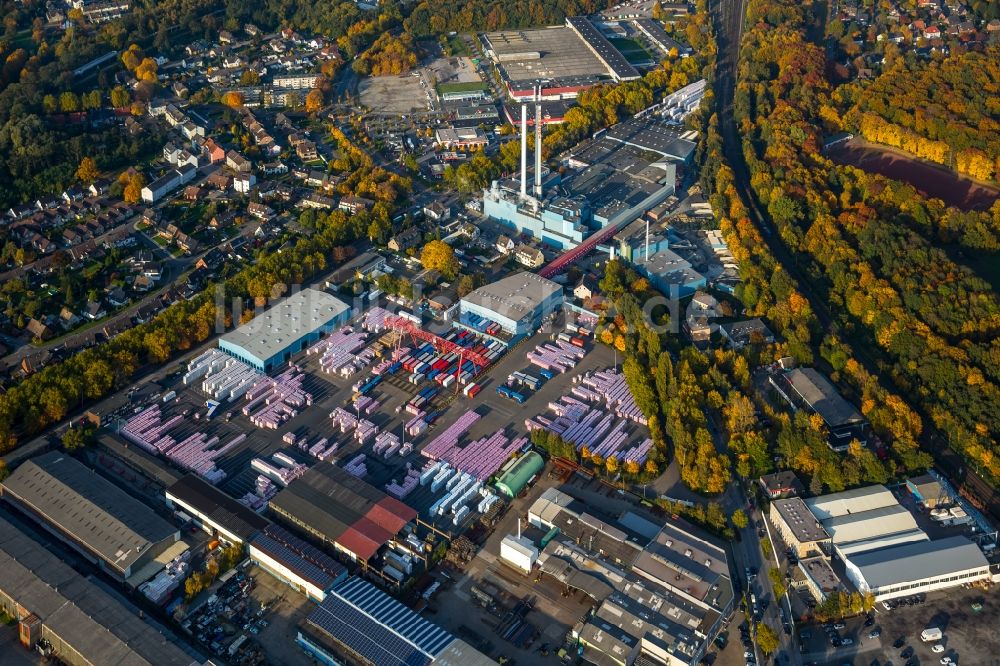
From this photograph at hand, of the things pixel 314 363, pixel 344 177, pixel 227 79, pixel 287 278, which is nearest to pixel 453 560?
pixel 314 363

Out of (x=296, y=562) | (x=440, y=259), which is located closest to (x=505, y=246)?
(x=440, y=259)

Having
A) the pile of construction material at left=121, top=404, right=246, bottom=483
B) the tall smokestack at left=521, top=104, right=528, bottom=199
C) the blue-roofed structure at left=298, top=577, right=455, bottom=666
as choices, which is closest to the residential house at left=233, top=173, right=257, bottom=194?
the tall smokestack at left=521, top=104, right=528, bottom=199

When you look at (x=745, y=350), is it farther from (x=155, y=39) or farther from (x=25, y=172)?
(x=155, y=39)

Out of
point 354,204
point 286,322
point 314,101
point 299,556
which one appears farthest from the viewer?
point 314,101

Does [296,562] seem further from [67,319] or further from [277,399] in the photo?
[67,319]

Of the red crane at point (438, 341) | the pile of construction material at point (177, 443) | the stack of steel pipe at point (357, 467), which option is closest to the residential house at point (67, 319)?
the pile of construction material at point (177, 443)

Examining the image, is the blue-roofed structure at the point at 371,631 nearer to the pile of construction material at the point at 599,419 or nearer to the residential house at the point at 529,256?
the pile of construction material at the point at 599,419

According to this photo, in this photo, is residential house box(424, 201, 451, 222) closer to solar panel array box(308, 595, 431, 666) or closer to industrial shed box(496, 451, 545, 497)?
industrial shed box(496, 451, 545, 497)
